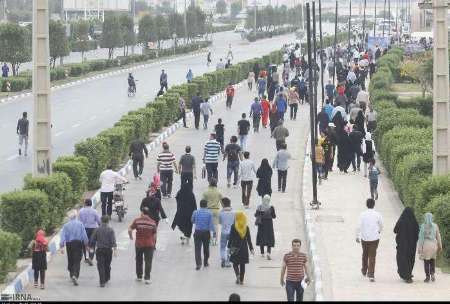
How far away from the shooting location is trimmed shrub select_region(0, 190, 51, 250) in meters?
19.7

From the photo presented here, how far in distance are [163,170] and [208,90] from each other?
88.4 ft

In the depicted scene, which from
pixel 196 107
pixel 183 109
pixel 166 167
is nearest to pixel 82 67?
pixel 183 109

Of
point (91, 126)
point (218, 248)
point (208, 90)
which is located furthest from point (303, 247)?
point (208, 90)

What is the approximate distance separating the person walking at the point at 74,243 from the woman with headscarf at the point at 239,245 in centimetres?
200

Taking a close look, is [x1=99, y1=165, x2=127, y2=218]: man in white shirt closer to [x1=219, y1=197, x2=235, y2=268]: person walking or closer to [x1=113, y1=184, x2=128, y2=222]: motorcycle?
[x1=113, y1=184, x2=128, y2=222]: motorcycle

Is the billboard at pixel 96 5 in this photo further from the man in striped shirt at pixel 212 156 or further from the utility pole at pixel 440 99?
the utility pole at pixel 440 99

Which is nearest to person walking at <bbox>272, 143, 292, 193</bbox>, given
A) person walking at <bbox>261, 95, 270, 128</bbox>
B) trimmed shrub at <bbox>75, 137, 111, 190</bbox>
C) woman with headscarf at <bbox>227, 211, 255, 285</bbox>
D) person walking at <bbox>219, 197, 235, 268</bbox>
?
trimmed shrub at <bbox>75, 137, 111, 190</bbox>

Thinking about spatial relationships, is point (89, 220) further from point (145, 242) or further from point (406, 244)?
point (406, 244)

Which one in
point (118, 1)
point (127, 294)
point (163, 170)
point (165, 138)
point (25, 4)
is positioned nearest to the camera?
point (127, 294)

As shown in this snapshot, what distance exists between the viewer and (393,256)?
19281mm

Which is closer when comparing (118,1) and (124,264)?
(124,264)

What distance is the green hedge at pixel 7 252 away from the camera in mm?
17234

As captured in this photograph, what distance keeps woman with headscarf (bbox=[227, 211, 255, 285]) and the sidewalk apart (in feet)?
3.65

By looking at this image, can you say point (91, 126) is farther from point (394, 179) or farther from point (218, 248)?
point (218, 248)
